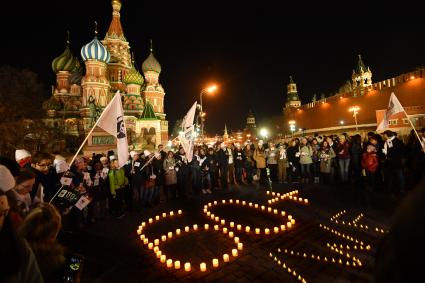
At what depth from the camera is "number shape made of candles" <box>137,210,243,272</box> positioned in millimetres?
4590

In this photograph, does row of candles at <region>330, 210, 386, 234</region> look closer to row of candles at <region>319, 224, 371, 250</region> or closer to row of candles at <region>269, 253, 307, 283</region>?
row of candles at <region>319, 224, 371, 250</region>

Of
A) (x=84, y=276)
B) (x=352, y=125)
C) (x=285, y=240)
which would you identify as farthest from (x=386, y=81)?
(x=84, y=276)

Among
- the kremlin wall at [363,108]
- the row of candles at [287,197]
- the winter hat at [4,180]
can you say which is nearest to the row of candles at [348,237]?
the row of candles at [287,197]

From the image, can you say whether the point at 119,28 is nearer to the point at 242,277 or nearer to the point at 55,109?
the point at 55,109

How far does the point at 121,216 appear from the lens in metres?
7.92

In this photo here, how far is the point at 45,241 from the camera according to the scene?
2.36m

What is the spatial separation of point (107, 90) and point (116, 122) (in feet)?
149

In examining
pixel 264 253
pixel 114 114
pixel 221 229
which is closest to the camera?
pixel 264 253

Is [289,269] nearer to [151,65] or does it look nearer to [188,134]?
[188,134]

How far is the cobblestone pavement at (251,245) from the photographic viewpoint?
4281mm

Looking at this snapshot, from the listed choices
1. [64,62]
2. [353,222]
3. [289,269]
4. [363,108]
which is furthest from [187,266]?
[64,62]

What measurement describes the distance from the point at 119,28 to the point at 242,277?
6507 cm

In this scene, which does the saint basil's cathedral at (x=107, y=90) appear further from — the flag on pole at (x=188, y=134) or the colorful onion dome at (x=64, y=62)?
the flag on pole at (x=188, y=134)

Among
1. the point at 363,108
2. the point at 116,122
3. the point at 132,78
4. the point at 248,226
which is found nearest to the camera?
the point at 116,122
